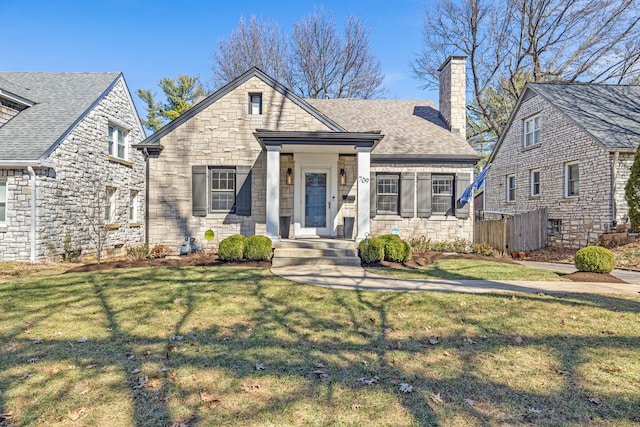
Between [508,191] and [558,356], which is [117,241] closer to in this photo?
[558,356]

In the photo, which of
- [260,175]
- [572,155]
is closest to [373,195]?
[260,175]

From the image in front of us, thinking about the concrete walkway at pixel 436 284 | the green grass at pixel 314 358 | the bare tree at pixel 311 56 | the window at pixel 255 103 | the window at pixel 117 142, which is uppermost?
the bare tree at pixel 311 56

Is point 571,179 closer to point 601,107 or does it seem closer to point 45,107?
point 601,107

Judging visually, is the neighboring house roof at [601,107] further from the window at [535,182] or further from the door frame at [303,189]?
the door frame at [303,189]

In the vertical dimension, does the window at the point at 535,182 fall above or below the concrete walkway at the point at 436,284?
above

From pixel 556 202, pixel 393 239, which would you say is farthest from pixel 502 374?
pixel 556 202

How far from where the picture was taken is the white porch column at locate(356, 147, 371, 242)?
963cm

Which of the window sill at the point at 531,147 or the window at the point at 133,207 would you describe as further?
the window sill at the point at 531,147

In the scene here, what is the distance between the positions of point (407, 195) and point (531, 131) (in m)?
8.45

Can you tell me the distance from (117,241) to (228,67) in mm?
16191

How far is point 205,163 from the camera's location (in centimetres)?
1107

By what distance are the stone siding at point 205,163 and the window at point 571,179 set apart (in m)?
10.8

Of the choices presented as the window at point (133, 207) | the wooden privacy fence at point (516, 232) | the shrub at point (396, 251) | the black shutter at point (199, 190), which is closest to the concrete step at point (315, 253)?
the shrub at point (396, 251)

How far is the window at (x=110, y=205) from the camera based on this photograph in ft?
42.7
